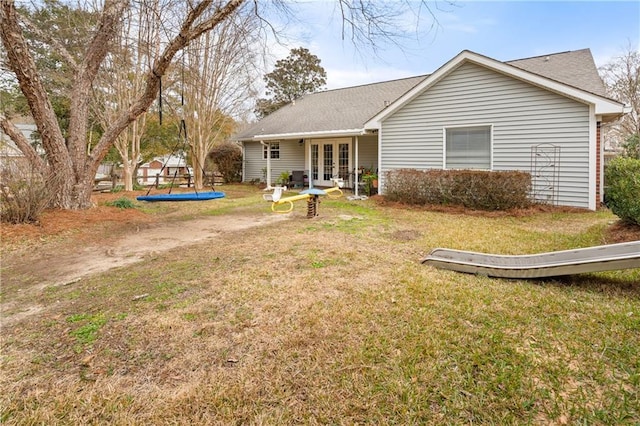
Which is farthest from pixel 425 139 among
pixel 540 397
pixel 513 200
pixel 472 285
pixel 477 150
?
pixel 540 397

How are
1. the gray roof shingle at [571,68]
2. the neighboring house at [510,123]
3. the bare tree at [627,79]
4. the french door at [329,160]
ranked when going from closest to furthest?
the neighboring house at [510,123] < the gray roof shingle at [571,68] < the french door at [329,160] < the bare tree at [627,79]

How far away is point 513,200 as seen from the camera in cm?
827

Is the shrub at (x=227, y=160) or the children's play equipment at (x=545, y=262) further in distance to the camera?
the shrub at (x=227, y=160)

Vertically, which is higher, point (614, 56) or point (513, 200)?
point (614, 56)

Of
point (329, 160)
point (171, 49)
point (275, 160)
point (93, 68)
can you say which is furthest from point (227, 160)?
point (171, 49)

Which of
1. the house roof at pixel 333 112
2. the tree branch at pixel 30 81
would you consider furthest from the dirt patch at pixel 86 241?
the house roof at pixel 333 112

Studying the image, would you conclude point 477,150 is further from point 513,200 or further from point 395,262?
point 395,262

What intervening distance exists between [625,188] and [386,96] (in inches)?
455

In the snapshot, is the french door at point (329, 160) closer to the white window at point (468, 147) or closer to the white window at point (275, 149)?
the white window at point (275, 149)

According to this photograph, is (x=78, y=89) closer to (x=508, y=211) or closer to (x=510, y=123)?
(x=508, y=211)

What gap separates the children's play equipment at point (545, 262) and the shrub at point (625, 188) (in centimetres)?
237

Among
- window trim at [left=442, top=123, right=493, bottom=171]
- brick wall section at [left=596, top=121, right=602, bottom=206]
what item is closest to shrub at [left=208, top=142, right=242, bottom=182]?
window trim at [left=442, top=123, right=493, bottom=171]

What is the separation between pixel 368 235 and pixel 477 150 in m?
5.51

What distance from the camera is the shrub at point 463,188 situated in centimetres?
828
